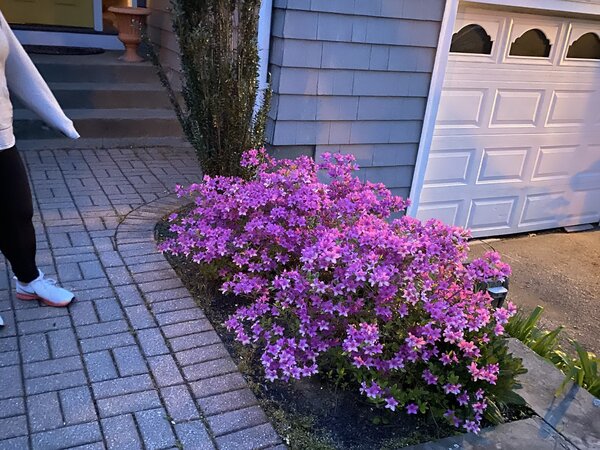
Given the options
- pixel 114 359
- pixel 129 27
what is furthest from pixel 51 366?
pixel 129 27

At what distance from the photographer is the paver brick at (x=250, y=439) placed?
76.9 inches

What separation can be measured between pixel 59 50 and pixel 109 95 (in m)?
1.27

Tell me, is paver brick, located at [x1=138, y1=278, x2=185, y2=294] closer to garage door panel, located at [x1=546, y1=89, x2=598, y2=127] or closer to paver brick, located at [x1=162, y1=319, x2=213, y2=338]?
paver brick, located at [x1=162, y1=319, x2=213, y2=338]

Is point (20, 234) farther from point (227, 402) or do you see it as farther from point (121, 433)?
point (227, 402)

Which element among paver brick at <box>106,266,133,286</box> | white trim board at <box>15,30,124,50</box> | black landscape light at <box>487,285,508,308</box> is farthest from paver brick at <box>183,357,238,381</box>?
white trim board at <box>15,30,124,50</box>

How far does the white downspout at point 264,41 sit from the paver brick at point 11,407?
2.44m

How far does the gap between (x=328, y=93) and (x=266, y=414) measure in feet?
8.27

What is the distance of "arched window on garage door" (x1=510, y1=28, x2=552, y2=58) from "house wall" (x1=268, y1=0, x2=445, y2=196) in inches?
35.6

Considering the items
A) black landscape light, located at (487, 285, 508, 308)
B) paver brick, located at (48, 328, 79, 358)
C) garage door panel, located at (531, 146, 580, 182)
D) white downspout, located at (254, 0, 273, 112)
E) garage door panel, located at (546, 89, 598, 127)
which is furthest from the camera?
garage door panel, located at (531, 146, 580, 182)

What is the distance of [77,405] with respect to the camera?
2051 millimetres

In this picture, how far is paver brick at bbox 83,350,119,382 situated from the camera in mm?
2213

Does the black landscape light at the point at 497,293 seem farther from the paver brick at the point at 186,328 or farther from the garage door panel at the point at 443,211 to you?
the garage door panel at the point at 443,211

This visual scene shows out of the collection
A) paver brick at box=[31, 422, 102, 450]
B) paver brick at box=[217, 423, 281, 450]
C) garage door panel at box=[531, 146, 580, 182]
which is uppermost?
garage door panel at box=[531, 146, 580, 182]

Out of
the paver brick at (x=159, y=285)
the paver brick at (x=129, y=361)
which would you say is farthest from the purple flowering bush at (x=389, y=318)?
the paver brick at (x=159, y=285)
